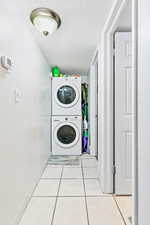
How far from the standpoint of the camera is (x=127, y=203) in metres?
1.82

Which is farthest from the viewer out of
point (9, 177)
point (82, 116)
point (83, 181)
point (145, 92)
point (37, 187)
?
point (82, 116)

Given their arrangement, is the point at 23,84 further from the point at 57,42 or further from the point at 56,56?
the point at 56,56

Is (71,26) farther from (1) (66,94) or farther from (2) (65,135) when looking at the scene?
(2) (65,135)

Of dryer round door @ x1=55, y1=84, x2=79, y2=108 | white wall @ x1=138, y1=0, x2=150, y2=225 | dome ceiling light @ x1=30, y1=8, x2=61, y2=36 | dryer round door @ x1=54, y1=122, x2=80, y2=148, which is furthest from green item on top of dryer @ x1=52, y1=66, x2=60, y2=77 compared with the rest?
white wall @ x1=138, y1=0, x2=150, y2=225

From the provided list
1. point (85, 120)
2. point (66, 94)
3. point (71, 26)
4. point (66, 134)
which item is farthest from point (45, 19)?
point (85, 120)

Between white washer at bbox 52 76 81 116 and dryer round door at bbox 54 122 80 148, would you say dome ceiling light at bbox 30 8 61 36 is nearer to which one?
white washer at bbox 52 76 81 116

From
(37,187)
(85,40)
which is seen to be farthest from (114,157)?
(85,40)

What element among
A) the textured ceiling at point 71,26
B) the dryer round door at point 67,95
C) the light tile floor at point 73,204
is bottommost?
the light tile floor at point 73,204

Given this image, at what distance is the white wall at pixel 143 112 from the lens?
0.88m

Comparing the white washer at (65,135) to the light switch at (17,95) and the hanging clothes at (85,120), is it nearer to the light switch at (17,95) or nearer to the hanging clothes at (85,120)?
the hanging clothes at (85,120)

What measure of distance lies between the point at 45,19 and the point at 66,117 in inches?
95.4

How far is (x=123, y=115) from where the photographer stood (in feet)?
6.46

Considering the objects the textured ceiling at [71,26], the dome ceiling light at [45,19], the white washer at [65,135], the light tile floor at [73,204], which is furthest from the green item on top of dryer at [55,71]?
the light tile floor at [73,204]

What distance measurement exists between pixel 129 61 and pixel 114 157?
117 cm
